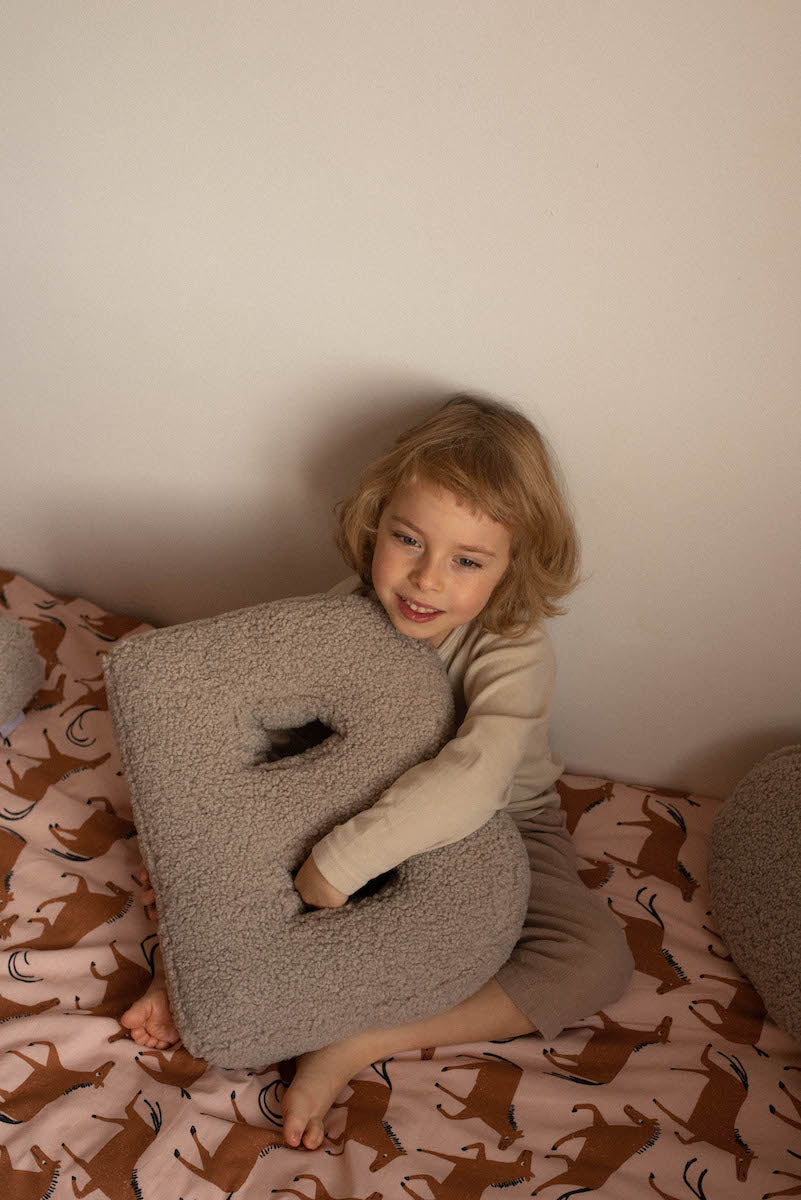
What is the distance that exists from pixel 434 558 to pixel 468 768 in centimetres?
22

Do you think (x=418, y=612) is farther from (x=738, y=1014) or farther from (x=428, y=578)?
(x=738, y=1014)

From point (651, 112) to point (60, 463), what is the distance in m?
0.94

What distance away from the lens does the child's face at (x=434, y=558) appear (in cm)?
99

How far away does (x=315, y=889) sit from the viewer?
0.95 metres

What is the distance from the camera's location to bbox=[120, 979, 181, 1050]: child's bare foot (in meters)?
0.96

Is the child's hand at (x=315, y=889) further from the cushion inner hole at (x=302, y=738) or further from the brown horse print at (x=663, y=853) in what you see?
the brown horse print at (x=663, y=853)

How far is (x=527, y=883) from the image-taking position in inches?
40.4

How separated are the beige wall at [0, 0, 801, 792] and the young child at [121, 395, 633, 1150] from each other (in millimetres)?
115

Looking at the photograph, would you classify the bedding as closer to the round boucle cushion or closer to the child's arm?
the round boucle cushion

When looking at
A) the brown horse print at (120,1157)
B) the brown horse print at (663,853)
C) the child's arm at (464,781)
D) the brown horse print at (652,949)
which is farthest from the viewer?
the brown horse print at (663,853)

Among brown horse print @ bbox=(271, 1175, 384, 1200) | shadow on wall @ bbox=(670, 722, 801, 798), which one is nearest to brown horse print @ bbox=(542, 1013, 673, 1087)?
brown horse print @ bbox=(271, 1175, 384, 1200)

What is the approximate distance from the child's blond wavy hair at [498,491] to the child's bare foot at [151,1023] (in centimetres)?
53

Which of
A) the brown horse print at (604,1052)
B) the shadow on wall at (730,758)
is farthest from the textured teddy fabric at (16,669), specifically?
the shadow on wall at (730,758)

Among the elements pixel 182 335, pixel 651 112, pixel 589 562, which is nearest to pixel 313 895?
pixel 589 562
